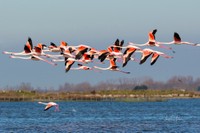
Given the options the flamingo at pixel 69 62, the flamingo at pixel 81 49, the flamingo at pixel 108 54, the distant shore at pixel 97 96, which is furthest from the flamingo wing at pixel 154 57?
the distant shore at pixel 97 96

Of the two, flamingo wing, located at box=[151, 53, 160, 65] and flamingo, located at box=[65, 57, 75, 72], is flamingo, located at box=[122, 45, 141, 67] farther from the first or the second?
flamingo, located at box=[65, 57, 75, 72]

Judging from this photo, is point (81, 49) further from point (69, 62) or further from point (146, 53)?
point (146, 53)

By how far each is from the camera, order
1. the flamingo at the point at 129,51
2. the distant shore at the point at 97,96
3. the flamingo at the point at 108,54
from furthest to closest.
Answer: the distant shore at the point at 97,96, the flamingo at the point at 108,54, the flamingo at the point at 129,51

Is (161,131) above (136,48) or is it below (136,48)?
below

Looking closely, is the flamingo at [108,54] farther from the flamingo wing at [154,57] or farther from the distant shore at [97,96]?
the distant shore at [97,96]

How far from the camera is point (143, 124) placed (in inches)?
2474

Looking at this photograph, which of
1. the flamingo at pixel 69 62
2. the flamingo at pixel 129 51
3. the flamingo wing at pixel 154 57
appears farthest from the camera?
the flamingo at pixel 69 62

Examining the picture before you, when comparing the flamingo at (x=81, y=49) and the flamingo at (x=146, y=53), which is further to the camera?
the flamingo at (x=81, y=49)

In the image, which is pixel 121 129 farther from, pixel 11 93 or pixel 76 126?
pixel 11 93

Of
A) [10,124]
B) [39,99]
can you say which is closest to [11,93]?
[39,99]

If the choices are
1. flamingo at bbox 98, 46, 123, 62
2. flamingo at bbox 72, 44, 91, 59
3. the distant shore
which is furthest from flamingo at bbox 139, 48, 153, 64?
the distant shore

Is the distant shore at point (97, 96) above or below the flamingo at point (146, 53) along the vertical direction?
above

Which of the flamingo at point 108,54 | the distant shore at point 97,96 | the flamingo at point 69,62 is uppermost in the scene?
the distant shore at point 97,96

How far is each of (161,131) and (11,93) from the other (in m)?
89.5
